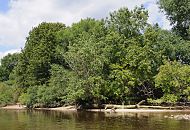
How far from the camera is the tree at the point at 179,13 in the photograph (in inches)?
2736

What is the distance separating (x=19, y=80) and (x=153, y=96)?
1539 inches

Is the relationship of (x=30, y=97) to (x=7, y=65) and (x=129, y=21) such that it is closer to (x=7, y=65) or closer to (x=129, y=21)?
(x=129, y=21)

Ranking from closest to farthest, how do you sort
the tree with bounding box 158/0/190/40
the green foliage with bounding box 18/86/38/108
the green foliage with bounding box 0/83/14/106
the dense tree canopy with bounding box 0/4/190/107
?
the dense tree canopy with bounding box 0/4/190/107 → the tree with bounding box 158/0/190/40 → the green foliage with bounding box 18/86/38/108 → the green foliage with bounding box 0/83/14/106

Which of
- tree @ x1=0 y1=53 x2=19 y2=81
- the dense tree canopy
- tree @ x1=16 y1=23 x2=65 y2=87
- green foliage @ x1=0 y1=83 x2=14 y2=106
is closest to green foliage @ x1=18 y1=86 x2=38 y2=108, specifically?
tree @ x1=16 y1=23 x2=65 y2=87

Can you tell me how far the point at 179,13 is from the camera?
232 feet

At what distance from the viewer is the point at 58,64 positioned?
84250 mm

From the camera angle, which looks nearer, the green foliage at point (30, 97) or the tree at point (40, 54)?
the green foliage at point (30, 97)

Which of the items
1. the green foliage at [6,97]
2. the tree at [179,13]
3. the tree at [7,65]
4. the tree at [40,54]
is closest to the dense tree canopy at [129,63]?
the tree at [179,13]

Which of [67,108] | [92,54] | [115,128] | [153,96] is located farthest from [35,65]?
[115,128]

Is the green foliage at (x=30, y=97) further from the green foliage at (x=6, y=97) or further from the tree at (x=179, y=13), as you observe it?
the tree at (x=179, y=13)

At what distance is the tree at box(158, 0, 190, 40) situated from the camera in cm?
6950

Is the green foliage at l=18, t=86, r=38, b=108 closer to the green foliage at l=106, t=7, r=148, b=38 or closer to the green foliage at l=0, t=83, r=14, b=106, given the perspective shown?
the green foliage at l=0, t=83, r=14, b=106

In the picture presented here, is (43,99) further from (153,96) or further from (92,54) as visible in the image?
(153,96)

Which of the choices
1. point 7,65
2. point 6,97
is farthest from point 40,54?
point 7,65
